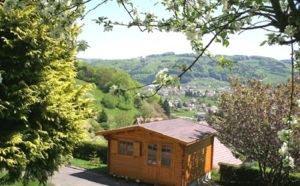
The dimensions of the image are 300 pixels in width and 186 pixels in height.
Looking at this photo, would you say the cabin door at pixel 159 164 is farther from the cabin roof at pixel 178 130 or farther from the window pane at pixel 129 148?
the window pane at pixel 129 148

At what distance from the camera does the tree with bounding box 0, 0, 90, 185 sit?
13.7 metres

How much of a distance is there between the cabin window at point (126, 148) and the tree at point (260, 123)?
5.89 m

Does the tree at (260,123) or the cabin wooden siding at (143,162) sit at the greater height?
the tree at (260,123)

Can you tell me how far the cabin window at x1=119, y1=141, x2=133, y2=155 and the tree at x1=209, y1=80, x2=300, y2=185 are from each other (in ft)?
19.3

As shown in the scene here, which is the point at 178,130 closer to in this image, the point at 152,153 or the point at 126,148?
the point at 152,153

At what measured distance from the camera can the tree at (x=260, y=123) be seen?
1847 centimetres

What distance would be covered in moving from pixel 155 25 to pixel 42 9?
1.37 meters

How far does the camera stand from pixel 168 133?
1994cm

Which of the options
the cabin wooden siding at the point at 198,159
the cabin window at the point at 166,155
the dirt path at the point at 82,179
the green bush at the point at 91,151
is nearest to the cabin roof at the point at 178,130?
the cabin wooden siding at the point at 198,159

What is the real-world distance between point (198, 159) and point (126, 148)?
459 centimetres

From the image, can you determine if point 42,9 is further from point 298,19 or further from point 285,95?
point 285,95

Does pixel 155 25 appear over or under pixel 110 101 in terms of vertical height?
over

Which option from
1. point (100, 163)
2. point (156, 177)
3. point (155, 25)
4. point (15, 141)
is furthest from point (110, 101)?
point (155, 25)

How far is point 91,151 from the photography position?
1093 inches
